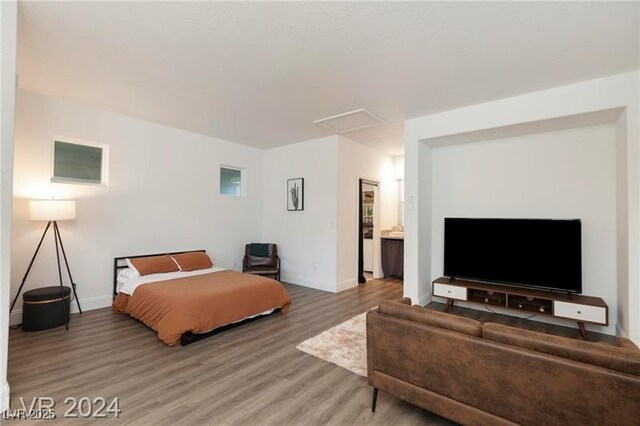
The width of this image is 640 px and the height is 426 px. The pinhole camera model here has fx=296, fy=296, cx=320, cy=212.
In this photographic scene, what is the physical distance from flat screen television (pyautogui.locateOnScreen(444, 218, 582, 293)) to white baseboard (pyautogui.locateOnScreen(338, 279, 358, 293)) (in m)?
1.89

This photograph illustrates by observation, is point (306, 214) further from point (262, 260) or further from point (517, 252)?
point (517, 252)

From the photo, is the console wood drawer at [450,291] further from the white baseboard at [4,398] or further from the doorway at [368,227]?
the white baseboard at [4,398]

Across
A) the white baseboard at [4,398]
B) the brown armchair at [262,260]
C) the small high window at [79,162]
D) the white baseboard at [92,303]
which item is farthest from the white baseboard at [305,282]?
the white baseboard at [4,398]

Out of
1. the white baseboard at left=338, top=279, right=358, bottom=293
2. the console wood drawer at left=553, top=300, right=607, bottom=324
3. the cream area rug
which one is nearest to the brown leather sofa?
the cream area rug

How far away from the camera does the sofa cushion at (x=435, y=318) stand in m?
1.70

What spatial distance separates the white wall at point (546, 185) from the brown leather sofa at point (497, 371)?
245 cm

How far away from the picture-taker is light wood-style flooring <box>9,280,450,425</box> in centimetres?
206

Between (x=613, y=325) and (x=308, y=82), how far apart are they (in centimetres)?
445

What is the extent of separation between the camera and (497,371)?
61.8 inches

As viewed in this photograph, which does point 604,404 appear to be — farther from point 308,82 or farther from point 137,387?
point 308,82

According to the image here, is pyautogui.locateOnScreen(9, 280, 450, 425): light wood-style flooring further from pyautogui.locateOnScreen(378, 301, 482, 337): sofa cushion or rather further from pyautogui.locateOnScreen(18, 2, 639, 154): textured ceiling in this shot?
A: pyautogui.locateOnScreen(18, 2, 639, 154): textured ceiling

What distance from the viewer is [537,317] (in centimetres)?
393

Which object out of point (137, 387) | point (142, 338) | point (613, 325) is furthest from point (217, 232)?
point (613, 325)

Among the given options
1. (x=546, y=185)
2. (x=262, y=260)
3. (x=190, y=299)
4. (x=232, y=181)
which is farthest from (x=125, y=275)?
(x=546, y=185)
